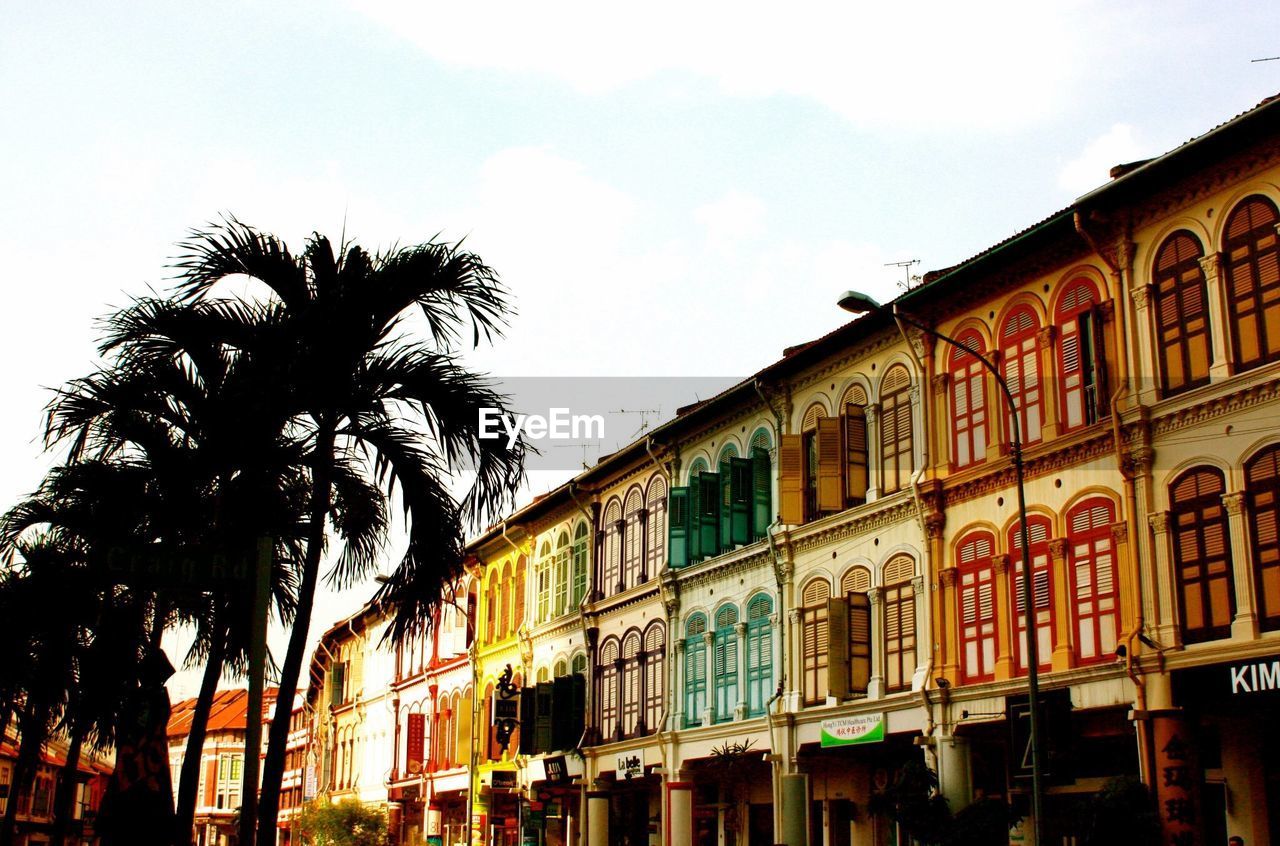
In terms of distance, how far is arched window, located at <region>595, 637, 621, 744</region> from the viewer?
38531mm

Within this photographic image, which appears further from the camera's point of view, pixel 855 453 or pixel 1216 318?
pixel 855 453

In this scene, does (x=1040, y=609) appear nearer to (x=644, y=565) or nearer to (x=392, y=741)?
(x=644, y=565)

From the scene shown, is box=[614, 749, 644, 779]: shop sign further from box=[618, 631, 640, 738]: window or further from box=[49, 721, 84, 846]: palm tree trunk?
box=[49, 721, 84, 846]: palm tree trunk

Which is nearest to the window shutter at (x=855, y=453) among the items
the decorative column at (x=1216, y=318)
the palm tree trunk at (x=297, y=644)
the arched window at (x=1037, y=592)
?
the arched window at (x=1037, y=592)

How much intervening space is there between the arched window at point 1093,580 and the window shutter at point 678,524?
12.9 metres

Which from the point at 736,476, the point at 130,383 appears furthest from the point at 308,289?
the point at 736,476

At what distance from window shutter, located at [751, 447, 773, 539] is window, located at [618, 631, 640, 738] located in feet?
23.2

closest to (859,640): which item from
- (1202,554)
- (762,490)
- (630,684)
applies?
(762,490)

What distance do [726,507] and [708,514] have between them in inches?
41.3

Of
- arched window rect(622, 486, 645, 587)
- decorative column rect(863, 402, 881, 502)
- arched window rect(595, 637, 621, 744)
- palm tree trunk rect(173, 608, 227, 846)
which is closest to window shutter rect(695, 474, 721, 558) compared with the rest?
arched window rect(622, 486, 645, 587)

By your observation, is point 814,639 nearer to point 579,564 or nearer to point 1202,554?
point 1202,554

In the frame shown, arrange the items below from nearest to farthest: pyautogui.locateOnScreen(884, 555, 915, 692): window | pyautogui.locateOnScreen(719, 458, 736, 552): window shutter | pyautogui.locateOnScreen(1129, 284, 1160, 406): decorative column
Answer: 1. pyautogui.locateOnScreen(1129, 284, 1160, 406): decorative column
2. pyautogui.locateOnScreen(884, 555, 915, 692): window
3. pyautogui.locateOnScreen(719, 458, 736, 552): window shutter

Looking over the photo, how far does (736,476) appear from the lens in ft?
105

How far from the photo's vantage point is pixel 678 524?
113 feet
